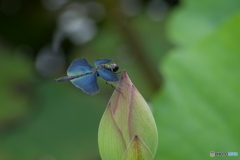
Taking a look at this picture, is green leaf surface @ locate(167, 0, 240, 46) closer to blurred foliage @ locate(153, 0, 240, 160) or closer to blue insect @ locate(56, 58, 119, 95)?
blurred foliage @ locate(153, 0, 240, 160)

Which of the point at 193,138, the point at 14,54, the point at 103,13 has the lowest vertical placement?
the point at 193,138

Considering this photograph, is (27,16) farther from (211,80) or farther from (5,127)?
(211,80)

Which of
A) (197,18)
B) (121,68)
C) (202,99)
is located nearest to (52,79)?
(121,68)

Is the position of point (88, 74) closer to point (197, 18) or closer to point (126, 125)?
point (126, 125)

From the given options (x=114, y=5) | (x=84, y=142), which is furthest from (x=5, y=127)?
(x=114, y=5)

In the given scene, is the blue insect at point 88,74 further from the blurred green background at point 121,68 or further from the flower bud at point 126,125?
the blurred green background at point 121,68

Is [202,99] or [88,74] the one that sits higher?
[202,99]
